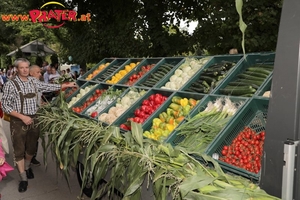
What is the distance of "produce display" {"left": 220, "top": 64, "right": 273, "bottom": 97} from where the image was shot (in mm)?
3312

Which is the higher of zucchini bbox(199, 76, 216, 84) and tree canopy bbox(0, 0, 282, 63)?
tree canopy bbox(0, 0, 282, 63)

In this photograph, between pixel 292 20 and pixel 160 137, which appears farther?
pixel 160 137

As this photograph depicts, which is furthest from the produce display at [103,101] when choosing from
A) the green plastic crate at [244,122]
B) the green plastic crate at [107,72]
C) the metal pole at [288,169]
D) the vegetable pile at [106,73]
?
the metal pole at [288,169]

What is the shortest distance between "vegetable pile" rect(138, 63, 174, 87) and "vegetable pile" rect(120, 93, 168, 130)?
0.55 meters

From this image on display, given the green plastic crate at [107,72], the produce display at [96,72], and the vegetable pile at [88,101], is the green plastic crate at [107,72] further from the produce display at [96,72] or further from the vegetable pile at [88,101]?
the vegetable pile at [88,101]

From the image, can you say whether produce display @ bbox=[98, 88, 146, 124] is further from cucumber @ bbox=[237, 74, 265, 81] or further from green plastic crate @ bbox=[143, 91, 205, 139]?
cucumber @ bbox=[237, 74, 265, 81]

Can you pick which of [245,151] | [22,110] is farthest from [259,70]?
[22,110]

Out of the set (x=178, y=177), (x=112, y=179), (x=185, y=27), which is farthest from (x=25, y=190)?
(x=185, y=27)

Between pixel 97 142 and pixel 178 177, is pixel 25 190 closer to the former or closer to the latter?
pixel 97 142

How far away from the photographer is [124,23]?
41.3 feet

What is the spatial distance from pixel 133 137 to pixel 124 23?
10410 millimetres

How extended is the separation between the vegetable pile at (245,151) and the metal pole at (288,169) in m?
1.03

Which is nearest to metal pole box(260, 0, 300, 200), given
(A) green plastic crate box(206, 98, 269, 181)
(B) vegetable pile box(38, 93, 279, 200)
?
(B) vegetable pile box(38, 93, 279, 200)

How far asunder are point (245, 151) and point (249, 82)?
987 mm
